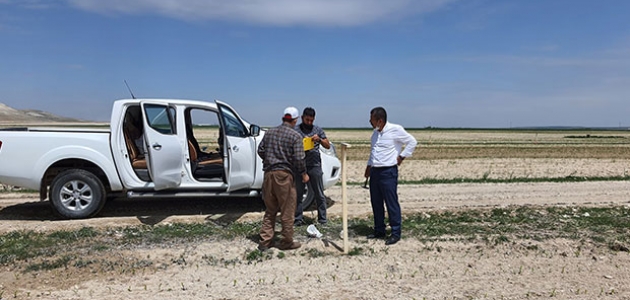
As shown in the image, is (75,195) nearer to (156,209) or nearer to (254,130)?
(156,209)

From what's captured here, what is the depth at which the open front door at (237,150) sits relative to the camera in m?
7.92

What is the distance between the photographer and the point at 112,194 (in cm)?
826

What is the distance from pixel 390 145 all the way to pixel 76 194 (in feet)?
17.3

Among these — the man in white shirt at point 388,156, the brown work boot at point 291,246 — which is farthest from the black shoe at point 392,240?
the brown work boot at point 291,246

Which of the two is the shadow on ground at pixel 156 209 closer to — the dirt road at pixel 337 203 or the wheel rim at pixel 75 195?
the dirt road at pixel 337 203

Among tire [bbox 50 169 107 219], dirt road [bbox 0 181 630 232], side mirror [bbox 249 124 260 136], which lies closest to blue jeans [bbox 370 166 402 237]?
dirt road [bbox 0 181 630 232]

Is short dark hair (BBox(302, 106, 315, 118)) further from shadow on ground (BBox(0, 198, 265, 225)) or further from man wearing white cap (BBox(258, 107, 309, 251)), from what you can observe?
shadow on ground (BBox(0, 198, 265, 225))

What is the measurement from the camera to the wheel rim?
25.7ft

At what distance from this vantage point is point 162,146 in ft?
25.4

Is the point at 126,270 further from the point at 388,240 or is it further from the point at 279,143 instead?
the point at 388,240

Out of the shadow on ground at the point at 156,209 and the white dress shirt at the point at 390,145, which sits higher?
the white dress shirt at the point at 390,145

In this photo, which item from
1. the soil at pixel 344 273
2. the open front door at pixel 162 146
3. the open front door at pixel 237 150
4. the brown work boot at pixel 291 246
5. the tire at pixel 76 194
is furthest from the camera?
the open front door at pixel 237 150

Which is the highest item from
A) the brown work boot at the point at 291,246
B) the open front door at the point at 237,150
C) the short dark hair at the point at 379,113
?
the short dark hair at the point at 379,113

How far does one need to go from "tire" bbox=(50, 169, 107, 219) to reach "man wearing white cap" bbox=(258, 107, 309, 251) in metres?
3.46
